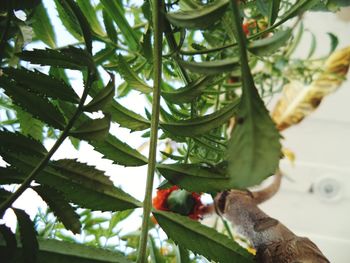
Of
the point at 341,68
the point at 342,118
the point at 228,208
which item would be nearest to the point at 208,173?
the point at 228,208

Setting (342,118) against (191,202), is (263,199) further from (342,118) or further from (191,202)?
(342,118)

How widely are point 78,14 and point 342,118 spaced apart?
4.76ft

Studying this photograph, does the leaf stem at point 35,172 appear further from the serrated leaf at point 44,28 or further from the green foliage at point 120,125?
the serrated leaf at point 44,28

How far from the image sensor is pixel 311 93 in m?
1.15

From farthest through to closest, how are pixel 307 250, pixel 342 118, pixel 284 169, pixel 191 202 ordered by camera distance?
1. pixel 284 169
2. pixel 342 118
3. pixel 191 202
4. pixel 307 250

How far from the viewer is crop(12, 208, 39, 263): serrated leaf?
22cm

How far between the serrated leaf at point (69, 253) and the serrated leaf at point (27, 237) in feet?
0.07

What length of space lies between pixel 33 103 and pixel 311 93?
104cm

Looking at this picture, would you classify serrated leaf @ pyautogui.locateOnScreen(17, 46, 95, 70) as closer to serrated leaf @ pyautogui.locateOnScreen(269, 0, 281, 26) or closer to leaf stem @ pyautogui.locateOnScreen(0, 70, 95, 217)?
leaf stem @ pyautogui.locateOnScreen(0, 70, 95, 217)

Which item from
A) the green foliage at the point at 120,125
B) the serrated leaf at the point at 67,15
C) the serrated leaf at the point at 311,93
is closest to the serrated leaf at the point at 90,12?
the serrated leaf at the point at 67,15

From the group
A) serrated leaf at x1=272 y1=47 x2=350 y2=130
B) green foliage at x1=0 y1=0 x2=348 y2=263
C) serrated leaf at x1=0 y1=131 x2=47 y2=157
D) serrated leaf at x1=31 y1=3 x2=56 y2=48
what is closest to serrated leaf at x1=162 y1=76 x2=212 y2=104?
green foliage at x1=0 y1=0 x2=348 y2=263

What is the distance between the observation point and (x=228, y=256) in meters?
0.29

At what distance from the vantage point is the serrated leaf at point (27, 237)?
0.22 meters

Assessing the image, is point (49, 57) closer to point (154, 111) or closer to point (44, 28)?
point (154, 111)
